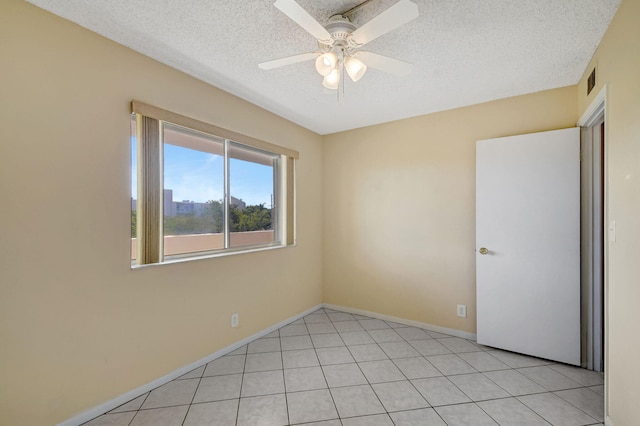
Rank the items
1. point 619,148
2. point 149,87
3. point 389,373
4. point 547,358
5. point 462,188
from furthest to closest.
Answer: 1. point 462,188
2. point 547,358
3. point 389,373
4. point 149,87
5. point 619,148

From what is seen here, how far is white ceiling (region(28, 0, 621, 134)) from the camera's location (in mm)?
1563

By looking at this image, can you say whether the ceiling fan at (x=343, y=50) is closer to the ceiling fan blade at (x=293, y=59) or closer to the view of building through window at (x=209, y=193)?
the ceiling fan blade at (x=293, y=59)

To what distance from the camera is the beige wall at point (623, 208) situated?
135cm

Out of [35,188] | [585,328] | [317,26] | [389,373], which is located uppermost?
[317,26]

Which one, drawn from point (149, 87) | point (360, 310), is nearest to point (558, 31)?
point (149, 87)

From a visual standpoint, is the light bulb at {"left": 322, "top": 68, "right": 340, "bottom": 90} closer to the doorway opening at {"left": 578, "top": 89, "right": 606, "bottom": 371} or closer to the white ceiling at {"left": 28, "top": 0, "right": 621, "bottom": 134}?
the white ceiling at {"left": 28, "top": 0, "right": 621, "bottom": 134}

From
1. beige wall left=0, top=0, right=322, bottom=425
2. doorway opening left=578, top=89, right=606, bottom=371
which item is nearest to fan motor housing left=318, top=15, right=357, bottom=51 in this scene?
beige wall left=0, top=0, right=322, bottom=425

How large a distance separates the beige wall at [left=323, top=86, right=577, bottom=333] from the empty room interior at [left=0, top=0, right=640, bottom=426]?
0.03 m

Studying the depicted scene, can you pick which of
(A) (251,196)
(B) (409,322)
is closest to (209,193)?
(A) (251,196)

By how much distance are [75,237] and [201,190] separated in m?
0.99

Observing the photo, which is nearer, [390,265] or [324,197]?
[390,265]

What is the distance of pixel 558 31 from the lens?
175cm

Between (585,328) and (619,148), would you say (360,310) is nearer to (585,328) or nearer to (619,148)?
(585,328)

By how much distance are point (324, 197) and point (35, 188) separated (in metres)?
2.97
